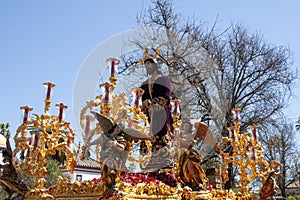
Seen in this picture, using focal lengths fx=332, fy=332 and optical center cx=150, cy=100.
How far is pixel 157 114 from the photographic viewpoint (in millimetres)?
8453

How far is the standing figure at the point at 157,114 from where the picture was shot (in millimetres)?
8008

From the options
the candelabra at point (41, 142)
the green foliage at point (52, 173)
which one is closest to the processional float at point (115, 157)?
the candelabra at point (41, 142)

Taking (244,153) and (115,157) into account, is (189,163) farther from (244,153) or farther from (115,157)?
(244,153)

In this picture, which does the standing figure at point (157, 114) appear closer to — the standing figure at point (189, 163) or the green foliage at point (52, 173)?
the standing figure at point (189, 163)

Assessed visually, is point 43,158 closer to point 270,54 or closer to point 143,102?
point 143,102

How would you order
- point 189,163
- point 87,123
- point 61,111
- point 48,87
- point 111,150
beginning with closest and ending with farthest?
point 111,150
point 189,163
point 87,123
point 48,87
point 61,111

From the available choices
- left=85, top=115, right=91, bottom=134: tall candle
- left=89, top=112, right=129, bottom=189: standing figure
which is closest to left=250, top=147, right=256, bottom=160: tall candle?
left=89, top=112, right=129, bottom=189: standing figure

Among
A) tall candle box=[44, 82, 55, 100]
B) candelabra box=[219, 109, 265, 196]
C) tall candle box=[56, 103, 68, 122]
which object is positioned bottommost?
candelabra box=[219, 109, 265, 196]

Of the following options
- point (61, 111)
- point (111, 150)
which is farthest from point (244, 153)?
point (61, 111)

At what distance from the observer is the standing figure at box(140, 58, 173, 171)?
26.3ft

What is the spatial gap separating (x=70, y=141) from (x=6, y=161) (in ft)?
5.13

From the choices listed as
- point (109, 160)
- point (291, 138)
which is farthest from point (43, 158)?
point (291, 138)

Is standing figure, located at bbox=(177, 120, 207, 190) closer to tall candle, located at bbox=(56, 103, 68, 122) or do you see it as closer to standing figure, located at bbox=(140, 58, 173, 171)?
standing figure, located at bbox=(140, 58, 173, 171)

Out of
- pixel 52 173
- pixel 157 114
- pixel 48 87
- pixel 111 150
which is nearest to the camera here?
pixel 111 150
